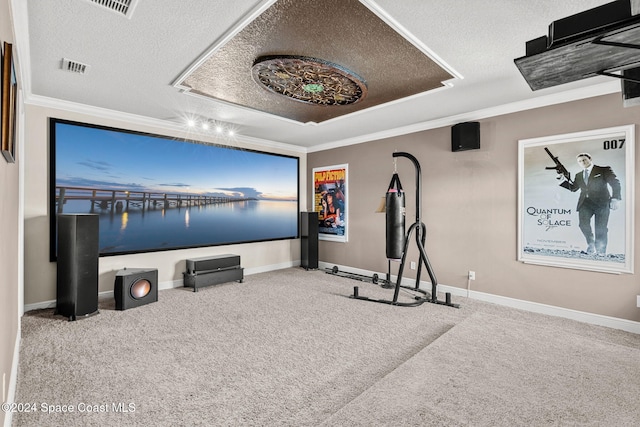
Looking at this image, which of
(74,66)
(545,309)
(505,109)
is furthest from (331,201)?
(74,66)

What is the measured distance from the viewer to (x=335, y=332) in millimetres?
3061

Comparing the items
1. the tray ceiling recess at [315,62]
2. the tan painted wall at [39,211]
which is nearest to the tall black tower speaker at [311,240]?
the tray ceiling recess at [315,62]

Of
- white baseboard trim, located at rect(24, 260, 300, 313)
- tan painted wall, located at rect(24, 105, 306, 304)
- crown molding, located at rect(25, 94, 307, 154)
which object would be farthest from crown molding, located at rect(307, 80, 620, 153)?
tan painted wall, located at rect(24, 105, 306, 304)

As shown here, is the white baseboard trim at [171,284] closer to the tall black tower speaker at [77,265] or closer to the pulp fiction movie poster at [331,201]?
the tall black tower speaker at [77,265]

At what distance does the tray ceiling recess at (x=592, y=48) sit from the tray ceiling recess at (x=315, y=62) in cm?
100

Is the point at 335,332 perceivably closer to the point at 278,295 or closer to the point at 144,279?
the point at 278,295

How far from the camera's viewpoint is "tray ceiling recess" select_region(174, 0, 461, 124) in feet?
6.90

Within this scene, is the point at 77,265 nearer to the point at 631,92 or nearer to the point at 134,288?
the point at 134,288

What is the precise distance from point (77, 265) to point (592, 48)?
4380 mm

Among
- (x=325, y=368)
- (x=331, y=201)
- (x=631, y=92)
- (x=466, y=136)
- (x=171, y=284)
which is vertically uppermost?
(x=466, y=136)

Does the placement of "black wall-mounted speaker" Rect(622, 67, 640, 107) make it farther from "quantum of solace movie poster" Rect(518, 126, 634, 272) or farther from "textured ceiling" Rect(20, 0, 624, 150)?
"quantum of solace movie poster" Rect(518, 126, 634, 272)

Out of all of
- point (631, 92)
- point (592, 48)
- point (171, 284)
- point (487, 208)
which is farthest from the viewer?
point (171, 284)

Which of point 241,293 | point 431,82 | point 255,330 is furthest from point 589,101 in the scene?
point 241,293

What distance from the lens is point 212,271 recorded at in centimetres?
471
